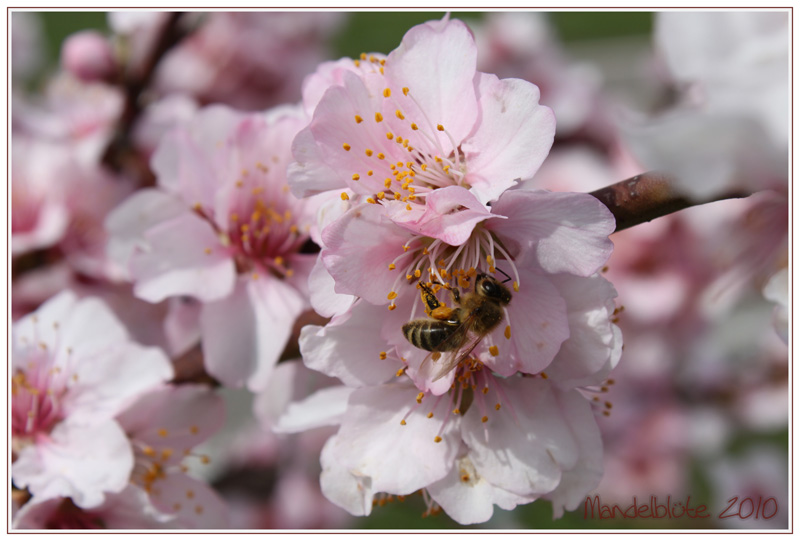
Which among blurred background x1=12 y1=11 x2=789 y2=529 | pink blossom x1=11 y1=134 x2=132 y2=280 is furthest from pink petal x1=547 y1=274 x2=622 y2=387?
pink blossom x1=11 y1=134 x2=132 y2=280

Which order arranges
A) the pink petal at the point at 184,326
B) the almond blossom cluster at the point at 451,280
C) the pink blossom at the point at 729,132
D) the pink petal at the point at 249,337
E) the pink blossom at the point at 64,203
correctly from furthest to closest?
the pink blossom at the point at 64,203 → the pink petal at the point at 184,326 → the pink petal at the point at 249,337 → the almond blossom cluster at the point at 451,280 → the pink blossom at the point at 729,132

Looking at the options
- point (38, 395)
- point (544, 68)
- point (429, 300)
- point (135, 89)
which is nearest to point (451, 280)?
point (429, 300)

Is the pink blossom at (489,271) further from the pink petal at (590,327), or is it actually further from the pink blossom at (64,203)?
the pink blossom at (64,203)

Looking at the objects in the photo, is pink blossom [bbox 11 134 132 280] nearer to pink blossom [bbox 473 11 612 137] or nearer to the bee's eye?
the bee's eye

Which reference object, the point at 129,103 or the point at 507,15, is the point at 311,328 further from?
the point at 507,15

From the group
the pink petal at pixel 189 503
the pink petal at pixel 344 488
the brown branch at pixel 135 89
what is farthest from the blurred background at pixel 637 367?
the pink petal at pixel 344 488

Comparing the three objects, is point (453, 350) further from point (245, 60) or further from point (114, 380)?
point (245, 60)

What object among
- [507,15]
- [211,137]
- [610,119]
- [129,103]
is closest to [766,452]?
[610,119]
